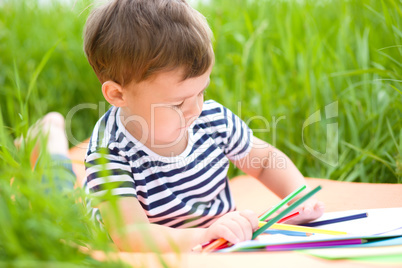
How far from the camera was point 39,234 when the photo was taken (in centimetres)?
62

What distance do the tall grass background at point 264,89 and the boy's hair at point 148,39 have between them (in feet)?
0.35

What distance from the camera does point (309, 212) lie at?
97 centimetres

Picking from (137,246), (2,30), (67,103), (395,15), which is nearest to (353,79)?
(395,15)

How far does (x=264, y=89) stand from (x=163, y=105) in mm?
778

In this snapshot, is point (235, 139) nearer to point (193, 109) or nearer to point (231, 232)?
point (193, 109)

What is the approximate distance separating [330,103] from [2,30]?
1.45m

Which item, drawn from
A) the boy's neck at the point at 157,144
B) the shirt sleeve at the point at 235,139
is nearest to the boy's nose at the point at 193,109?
the boy's neck at the point at 157,144

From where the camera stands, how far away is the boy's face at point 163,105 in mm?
915

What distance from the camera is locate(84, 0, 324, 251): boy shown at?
2.91 feet

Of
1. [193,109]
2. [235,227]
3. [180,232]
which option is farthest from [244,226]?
[193,109]

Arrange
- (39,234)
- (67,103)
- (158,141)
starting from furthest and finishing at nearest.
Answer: (67,103), (158,141), (39,234)

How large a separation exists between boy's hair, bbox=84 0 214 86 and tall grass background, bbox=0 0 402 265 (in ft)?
0.35

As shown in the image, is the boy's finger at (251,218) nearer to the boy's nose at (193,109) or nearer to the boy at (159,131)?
the boy at (159,131)

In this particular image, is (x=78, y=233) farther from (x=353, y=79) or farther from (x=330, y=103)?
(x=353, y=79)
